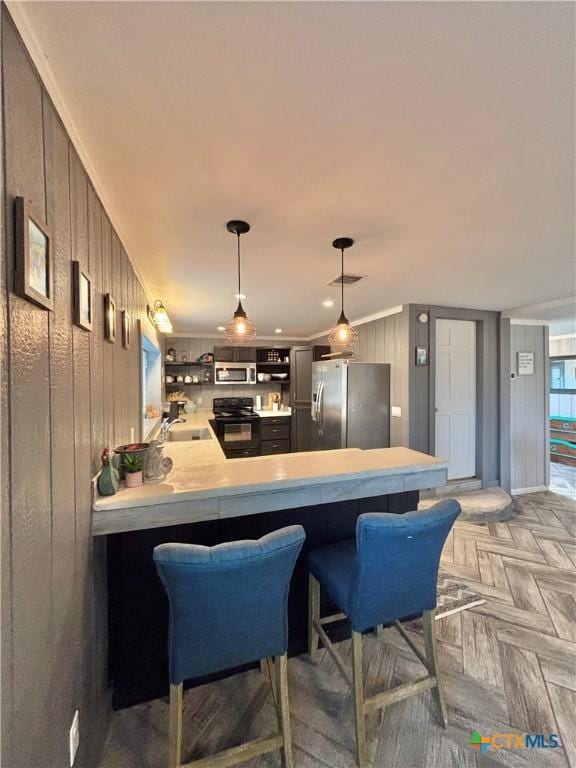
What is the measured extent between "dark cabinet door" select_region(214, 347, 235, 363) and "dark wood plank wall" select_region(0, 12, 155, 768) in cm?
444

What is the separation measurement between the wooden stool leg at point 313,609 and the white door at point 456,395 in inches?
113

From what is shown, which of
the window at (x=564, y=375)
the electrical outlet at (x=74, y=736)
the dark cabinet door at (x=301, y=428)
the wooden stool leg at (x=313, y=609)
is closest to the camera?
the electrical outlet at (x=74, y=736)

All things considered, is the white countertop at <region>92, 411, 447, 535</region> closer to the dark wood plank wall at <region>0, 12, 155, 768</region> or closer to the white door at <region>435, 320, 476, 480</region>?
the dark wood plank wall at <region>0, 12, 155, 768</region>

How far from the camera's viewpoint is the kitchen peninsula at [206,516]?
132 centimetres

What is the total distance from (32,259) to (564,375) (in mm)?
8282

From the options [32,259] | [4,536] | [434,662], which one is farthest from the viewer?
[434,662]

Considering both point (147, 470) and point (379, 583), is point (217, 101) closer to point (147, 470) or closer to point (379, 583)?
point (147, 470)

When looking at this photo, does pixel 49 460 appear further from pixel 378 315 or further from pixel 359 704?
pixel 378 315

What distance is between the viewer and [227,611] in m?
1.10

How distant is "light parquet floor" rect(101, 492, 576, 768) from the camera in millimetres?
1277

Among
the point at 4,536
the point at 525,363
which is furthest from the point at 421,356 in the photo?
the point at 4,536

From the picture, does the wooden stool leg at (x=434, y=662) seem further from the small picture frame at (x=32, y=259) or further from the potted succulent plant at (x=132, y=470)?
the small picture frame at (x=32, y=259)

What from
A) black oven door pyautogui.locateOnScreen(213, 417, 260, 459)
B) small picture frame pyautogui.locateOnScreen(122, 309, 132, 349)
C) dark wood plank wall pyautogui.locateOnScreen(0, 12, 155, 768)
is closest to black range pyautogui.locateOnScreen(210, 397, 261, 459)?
black oven door pyautogui.locateOnScreen(213, 417, 260, 459)

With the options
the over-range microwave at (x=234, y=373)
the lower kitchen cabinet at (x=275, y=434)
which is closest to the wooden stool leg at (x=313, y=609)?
the lower kitchen cabinet at (x=275, y=434)
